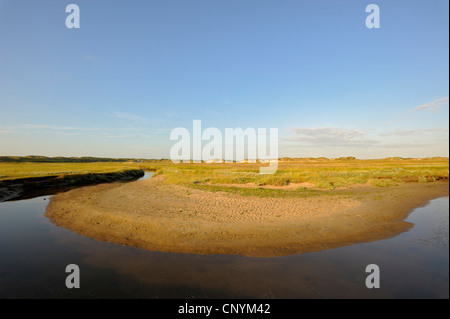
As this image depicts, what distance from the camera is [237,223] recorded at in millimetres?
11844

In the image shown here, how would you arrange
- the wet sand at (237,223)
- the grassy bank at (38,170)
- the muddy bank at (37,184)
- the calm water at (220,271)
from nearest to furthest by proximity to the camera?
1. the calm water at (220,271)
2. the wet sand at (237,223)
3. the muddy bank at (37,184)
4. the grassy bank at (38,170)

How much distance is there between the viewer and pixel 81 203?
17625 millimetres

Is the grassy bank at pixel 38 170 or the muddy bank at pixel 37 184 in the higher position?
the grassy bank at pixel 38 170

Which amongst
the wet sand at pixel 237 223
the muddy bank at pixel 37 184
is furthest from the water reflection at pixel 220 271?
the muddy bank at pixel 37 184

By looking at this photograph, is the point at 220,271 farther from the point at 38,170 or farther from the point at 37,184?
the point at 38,170

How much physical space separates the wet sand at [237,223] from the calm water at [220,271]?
761mm

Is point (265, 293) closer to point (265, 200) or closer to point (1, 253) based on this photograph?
point (1, 253)

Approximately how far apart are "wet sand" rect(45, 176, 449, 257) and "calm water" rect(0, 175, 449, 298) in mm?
761


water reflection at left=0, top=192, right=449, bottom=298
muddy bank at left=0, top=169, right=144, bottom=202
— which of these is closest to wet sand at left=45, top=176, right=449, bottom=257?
water reflection at left=0, top=192, right=449, bottom=298

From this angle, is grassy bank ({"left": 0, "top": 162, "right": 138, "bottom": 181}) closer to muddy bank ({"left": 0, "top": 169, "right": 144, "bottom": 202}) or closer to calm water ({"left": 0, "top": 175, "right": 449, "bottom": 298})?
muddy bank ({"left": 0, "top": 169, "right": 144, "bottom": 202})

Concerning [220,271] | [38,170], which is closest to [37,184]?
[38,170]

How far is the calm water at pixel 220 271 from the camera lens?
19.6 feet

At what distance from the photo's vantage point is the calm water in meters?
5.98

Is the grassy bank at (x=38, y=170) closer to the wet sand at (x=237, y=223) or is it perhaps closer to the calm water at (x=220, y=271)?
the wet sand at (x=237, y=223)
